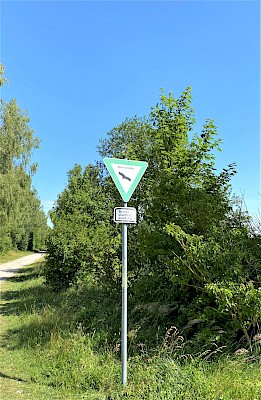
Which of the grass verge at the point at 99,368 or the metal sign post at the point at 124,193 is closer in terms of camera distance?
the grass verge at the point at 99,368

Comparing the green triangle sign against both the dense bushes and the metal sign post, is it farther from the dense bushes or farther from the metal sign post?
the dense bushes

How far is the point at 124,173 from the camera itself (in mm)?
5262

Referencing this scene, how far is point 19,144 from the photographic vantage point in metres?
29.4

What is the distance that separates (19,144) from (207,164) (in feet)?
80.3

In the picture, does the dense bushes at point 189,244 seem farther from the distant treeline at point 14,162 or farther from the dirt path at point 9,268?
the distant treeline at point 14,162

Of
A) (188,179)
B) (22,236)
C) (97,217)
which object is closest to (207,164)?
(188,179)

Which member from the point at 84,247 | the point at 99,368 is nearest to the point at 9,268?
the point at 84,247

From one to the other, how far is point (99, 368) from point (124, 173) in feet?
9.37

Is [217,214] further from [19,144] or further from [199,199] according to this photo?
[19,144]

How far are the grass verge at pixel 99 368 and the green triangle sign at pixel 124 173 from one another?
2389 mm

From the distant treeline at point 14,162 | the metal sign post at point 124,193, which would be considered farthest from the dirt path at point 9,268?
the metal sign post at point 124,193

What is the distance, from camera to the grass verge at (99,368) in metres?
4.56

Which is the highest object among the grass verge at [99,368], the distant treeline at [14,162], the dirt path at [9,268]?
the distant treeline at [14,162]

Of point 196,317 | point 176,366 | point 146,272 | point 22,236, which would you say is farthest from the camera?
point 22,236
